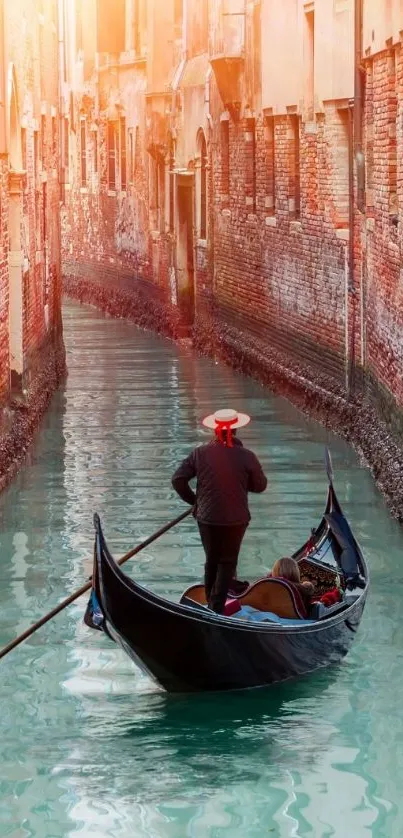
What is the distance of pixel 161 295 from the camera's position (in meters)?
27.5

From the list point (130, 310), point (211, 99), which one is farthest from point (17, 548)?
point (130, 310)

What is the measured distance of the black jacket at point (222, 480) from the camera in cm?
869

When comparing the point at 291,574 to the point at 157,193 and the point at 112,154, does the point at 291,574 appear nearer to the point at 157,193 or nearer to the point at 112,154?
the point at 157,193

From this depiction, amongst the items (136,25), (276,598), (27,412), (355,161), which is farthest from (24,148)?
(136,25)

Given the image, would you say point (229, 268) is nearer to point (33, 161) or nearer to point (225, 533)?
point (33, 161)

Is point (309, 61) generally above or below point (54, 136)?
above

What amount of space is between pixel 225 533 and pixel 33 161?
35.6 ft

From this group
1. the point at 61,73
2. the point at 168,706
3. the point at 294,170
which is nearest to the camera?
the point at 168,706

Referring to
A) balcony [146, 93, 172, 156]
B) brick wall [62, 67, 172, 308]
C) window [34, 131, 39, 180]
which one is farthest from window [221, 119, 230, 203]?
window [34, 131, 39, 180]

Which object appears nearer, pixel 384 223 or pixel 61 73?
pixel 384 223

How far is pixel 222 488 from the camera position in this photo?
8.68 meters

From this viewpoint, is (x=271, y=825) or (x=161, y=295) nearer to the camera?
(x=271, y=825)

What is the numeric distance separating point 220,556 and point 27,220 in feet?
30.9

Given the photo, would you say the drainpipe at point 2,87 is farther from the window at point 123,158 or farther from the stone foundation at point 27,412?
the window at point 123,158
